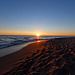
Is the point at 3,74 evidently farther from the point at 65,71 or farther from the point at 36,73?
the point at 65,71

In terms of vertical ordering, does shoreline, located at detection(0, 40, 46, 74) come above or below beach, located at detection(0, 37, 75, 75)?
below

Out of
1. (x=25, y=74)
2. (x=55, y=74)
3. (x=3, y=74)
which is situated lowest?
(x=3, y=74)

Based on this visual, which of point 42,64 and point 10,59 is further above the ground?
point 42,64

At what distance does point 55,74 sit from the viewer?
78.4 inches

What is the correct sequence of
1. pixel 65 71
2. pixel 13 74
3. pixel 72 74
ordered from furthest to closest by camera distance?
1. pixel 13 74
2. pixel 65 71
3. pixel 72 74

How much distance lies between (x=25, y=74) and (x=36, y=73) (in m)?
0.44

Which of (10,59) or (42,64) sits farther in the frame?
(10,59)

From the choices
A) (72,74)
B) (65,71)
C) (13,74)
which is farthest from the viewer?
(13,74)

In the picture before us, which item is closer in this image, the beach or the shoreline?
the beach

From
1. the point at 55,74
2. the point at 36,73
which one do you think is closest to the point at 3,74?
the point at 36,73

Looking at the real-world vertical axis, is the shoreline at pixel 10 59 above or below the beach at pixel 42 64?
below

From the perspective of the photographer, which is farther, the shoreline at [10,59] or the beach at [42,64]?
the shoreline at [10,59]

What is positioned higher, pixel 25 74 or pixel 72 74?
pixel 72 74

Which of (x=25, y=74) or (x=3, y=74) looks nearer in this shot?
(x=25, y=74)
